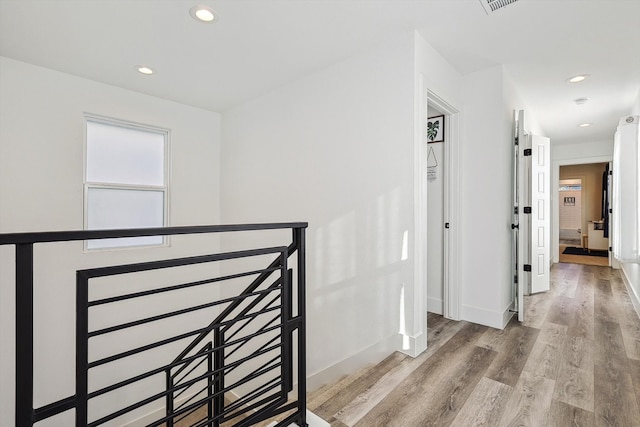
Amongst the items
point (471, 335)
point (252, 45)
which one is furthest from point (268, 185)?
point (471, 335)

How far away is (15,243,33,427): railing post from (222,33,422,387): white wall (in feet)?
6.90

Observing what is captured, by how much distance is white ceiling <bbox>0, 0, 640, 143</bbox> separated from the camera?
213cm

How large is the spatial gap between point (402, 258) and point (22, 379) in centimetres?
217

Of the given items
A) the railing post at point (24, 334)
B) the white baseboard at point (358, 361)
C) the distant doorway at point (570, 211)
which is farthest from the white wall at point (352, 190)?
the distant doorway at point (570, 211)

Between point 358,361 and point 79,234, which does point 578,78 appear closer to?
point 358,361

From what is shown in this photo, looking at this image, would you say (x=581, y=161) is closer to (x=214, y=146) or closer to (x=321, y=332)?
(x=321, y=332)

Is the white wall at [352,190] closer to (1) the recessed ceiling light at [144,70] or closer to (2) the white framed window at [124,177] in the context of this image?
(1) the recessed ceiling light at [144,70]

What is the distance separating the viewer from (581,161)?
235 inches

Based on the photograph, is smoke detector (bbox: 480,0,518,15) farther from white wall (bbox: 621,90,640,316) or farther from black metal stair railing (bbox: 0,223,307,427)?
white wall (bbox: 621,90,640,316)

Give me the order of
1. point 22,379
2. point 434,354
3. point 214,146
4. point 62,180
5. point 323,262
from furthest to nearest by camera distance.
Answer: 1. point 214,146
2. point 62,180
3. point 323,262
4. point 434,354
5. point 22,379

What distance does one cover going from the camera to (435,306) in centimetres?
335

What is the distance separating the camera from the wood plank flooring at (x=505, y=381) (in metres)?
1.67

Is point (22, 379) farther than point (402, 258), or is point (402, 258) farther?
point (402, 258)

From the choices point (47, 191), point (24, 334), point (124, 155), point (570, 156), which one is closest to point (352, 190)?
point (24, 334)
